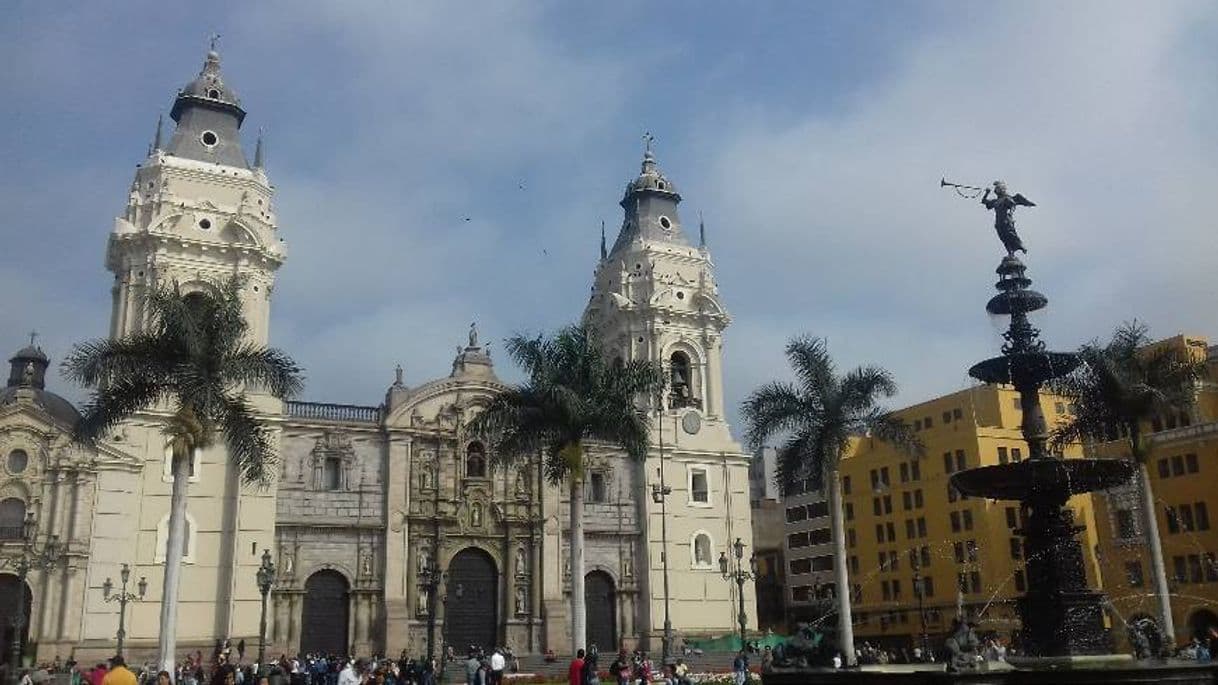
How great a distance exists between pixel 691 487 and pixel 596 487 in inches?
181

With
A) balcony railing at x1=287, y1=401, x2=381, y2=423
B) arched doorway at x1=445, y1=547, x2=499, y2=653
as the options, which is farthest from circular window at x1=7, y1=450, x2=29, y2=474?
arched doorway at x1=445, y1=547, x2=499, y2=653

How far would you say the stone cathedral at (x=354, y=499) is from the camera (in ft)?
124

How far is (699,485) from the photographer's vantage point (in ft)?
165

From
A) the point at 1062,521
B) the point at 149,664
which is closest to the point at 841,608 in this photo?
the point at 1062,521

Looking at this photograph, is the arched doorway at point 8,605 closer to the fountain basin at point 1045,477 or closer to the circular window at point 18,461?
the circular window at point 18,461

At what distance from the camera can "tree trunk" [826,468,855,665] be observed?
28141 millimetres

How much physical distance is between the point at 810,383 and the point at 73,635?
84.5 ft

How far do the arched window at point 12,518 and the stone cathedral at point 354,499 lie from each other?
5 centimetres

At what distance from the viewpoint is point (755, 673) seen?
118 feet

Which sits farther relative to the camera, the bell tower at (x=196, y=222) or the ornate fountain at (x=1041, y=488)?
the bell tower at (x=196, y=222)

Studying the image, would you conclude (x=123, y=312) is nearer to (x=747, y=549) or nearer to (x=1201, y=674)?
(x=747, y=549)

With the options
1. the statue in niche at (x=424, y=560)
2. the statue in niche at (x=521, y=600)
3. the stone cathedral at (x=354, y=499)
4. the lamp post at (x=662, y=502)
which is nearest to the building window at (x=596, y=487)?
the stone cathedral at (x=354, y=499)

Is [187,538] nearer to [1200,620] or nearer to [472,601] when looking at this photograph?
[472,601]

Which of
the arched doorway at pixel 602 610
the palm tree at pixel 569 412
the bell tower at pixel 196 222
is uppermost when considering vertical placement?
the bell tower at pixel 196 222
